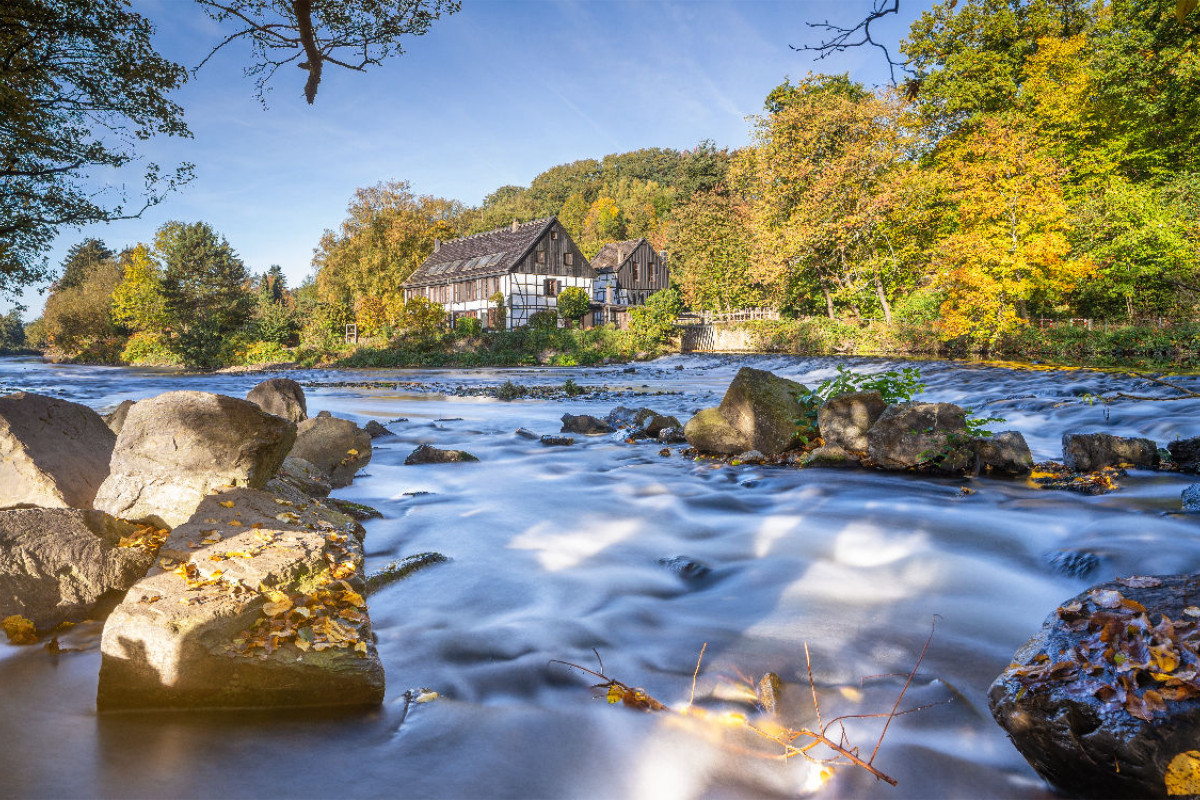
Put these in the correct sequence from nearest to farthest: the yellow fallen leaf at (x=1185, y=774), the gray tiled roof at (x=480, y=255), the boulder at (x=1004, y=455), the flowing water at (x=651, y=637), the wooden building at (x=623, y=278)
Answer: the yellow fallen leaf at (x=1185, y=774), the flowing water at (x=651, y=637), the boulder at (x=1004, y=455), the gray tiled roof at (x=480, y=255), the wooden building at (x=623, y=278)

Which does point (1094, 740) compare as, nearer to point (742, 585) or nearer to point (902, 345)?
point (742, 585)

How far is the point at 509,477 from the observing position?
26.5ft

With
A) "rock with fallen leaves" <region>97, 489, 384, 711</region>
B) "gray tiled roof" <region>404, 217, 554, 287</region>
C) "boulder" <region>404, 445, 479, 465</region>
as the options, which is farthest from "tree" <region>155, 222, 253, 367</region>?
"rock with fallen leaves" <region>97, 489, 384, 711</region>

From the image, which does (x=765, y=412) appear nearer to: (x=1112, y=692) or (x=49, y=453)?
(x=1112, y=692)

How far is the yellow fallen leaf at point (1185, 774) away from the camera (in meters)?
1.74

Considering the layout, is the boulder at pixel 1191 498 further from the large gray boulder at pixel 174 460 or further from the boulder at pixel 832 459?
the large gray boulder at pixel 174 460

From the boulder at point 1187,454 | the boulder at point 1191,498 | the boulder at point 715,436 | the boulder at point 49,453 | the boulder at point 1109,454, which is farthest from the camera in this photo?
the boulder at point 715,436

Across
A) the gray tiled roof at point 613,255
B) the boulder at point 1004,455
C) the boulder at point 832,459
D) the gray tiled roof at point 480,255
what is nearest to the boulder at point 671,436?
the boulder at point 832,459

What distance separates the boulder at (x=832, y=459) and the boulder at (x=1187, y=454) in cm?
333

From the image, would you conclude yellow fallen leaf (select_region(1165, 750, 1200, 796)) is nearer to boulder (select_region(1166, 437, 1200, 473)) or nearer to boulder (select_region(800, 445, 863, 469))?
boulder (select_region(800, 445, 863, 469))

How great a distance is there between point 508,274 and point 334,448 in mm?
40403

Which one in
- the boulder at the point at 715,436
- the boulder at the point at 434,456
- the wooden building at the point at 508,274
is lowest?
the boulder at the point at 434,456

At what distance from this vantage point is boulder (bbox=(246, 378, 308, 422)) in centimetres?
860

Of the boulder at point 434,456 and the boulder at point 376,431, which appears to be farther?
the boulder at point 376,431
